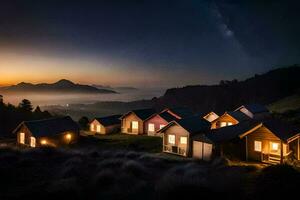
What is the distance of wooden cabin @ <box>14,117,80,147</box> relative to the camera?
43.8 metres

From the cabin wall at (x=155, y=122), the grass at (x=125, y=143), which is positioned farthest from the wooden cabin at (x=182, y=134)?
the cabin wall at (x=155, y=122)

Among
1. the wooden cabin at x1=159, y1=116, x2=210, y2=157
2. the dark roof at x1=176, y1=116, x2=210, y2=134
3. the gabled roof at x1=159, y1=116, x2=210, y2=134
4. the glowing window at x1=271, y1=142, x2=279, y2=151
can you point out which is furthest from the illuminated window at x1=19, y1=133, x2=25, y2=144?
the glowing window at x1=271, y1=142, x2=279, y2=151

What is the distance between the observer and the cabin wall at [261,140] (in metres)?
28.0

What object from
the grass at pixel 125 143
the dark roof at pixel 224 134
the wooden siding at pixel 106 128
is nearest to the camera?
the dark roof at pixel 224 134

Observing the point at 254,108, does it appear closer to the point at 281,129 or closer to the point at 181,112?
the point at 181,112

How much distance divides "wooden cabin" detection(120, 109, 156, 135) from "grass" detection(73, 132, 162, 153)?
1905 mm

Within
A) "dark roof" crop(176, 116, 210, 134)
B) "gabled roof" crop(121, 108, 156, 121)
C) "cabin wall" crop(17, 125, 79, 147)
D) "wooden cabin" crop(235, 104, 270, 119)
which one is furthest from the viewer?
"wooden cabin" crop(235, 104, 270, 119)

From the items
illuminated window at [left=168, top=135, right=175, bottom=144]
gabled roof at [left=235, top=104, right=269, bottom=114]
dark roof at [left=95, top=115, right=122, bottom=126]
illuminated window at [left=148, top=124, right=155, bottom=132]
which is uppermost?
gabled roof at [left=235, top=104, right=269, bottom=114]

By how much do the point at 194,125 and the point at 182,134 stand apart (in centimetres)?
200

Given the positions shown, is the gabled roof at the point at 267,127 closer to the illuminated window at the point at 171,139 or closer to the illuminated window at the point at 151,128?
the illuminated window at the point at 171,139

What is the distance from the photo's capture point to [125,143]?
44.3m

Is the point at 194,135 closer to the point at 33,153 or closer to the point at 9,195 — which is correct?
the point at 33,153

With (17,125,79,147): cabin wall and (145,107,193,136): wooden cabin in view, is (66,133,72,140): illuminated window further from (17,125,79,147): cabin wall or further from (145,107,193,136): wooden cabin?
(145,107,193,136): wooden cabin

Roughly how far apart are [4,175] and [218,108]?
403ft
